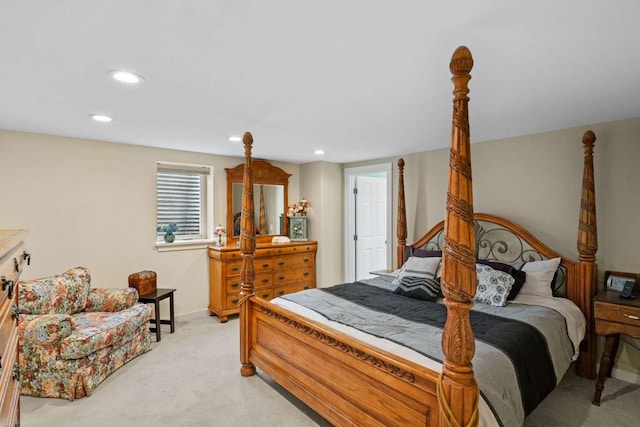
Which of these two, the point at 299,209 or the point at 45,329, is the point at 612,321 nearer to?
the point at 299,209

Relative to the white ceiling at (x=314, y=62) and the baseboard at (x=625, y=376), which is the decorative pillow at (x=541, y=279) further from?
the white ceiling at (x=314, y=62)

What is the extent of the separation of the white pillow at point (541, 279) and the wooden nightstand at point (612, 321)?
40 centimetres

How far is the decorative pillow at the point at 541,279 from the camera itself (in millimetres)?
2930

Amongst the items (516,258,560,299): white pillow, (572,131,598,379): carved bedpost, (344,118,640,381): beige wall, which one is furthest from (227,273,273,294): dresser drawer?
(572,131,598,379): carved bedpost

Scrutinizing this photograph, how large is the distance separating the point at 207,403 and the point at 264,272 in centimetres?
224

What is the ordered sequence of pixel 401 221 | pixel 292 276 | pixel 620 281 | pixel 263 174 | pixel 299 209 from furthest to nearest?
pixel 299 209, pixel 263 174, pixel 292 276, pixel 401 221, pixel 620 281

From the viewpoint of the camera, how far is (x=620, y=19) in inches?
51.5

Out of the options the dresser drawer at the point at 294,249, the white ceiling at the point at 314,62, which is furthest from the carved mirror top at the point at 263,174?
the white ceiling at the point at 314,62

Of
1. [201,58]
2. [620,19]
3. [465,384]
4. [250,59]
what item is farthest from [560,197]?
[201,58]

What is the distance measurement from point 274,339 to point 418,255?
6.59 feet

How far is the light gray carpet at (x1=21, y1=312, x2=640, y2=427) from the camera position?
7.41 ft

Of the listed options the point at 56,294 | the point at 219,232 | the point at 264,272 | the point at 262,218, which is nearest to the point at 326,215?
the point at 262,218

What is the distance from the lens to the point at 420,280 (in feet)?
10.3

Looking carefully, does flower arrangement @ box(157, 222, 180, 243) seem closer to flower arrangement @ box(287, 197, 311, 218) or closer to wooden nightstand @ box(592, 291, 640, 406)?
flower arrangement @ box(287, 197, 311, 218)
